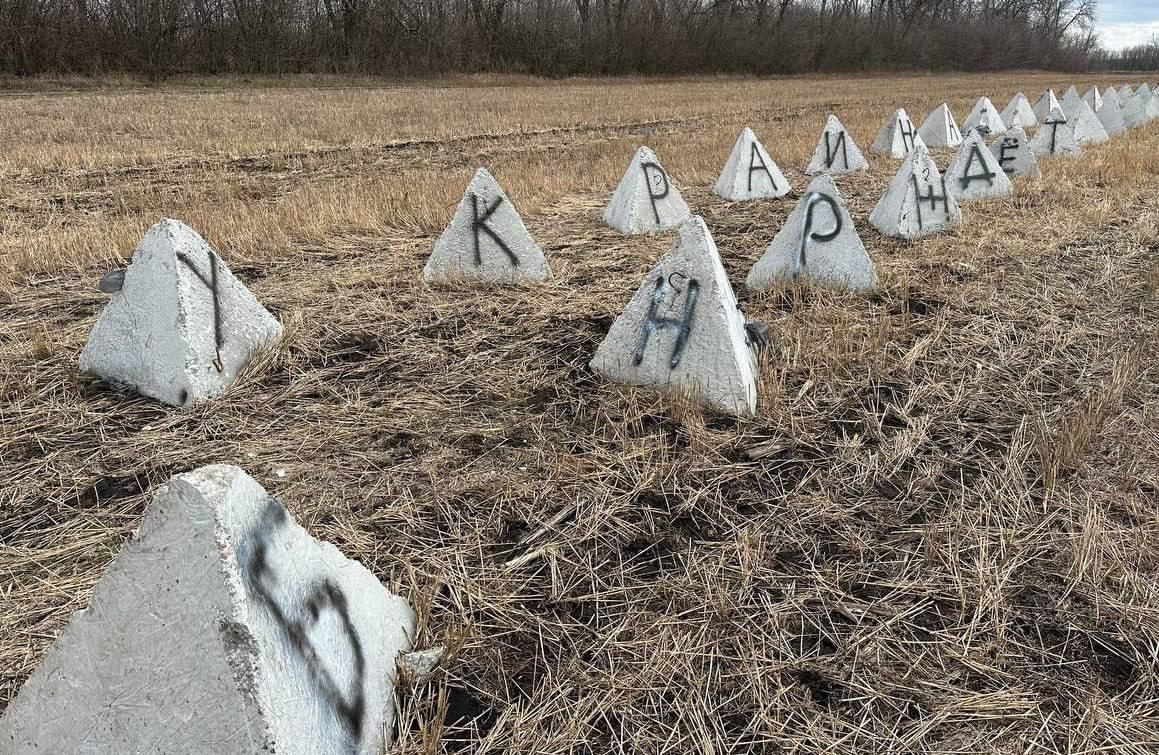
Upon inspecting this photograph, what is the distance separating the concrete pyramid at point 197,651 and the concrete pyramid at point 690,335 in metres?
1.91

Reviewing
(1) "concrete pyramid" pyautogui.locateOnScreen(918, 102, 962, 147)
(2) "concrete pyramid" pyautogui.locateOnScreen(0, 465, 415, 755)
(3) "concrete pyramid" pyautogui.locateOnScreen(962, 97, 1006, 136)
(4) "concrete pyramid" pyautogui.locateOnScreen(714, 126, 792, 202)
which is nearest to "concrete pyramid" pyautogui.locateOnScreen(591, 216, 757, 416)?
(2) "concrete pyramid" pyautogui.locateOnScreen(0, 465, 415, 755)

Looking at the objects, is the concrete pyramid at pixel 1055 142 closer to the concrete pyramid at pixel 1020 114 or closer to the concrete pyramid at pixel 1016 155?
the concrete pyramid at pixel 1016 155

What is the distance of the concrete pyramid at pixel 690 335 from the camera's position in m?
2.96

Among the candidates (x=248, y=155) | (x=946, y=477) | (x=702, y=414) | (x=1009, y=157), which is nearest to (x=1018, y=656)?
(x=946, y=477)

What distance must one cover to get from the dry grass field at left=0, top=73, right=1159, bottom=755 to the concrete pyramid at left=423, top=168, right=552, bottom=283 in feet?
0.88

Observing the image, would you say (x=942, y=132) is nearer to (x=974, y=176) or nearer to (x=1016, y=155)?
(x=1016, y=155)

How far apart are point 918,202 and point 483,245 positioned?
3509 millimetres

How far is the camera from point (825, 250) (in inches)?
173

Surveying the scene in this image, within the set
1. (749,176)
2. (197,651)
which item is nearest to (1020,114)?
(749,176)

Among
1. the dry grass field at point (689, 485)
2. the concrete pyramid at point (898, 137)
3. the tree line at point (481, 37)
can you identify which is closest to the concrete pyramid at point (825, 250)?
the dry grass field at point (689, 485)

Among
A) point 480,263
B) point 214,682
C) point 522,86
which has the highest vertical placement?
point 522,86

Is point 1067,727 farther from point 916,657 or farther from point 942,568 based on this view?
point 942,568

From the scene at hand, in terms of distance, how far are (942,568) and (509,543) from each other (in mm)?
1289

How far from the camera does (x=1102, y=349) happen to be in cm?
362
